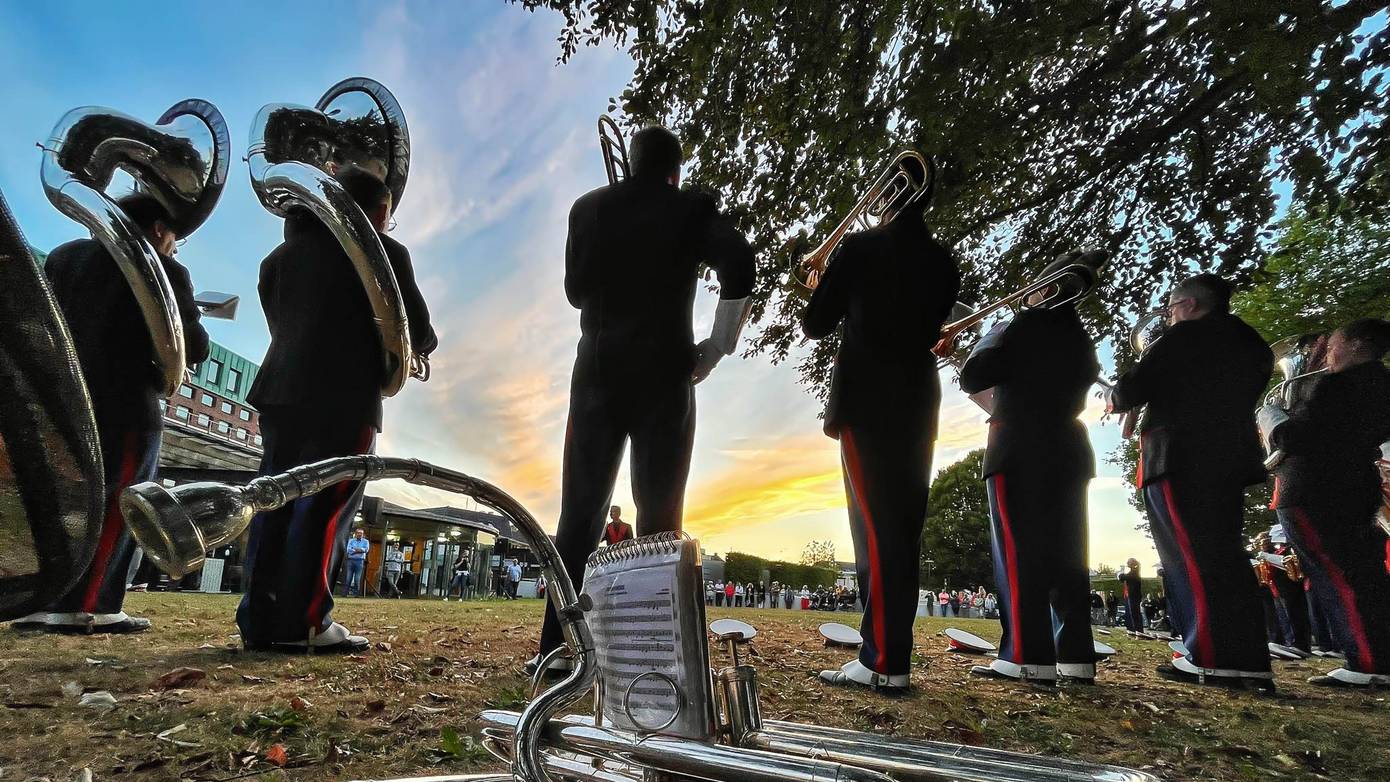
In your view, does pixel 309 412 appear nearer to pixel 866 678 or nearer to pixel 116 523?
pixel 116 523

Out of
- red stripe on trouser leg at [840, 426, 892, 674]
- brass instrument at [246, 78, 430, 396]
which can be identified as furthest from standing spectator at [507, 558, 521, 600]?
red stripe on trouser leg at [840, 426, 892, 674]

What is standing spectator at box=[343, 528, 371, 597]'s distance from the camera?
1428 cm

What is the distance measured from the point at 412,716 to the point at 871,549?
6.59 feet

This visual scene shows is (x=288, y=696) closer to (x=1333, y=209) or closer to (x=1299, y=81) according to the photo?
(x=1299, y=81)

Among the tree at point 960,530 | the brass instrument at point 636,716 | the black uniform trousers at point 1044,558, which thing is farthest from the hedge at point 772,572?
the brass instrument at point 636,716

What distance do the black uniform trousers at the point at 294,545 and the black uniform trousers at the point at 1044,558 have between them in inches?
135

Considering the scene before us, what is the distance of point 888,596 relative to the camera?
3094 millimetres

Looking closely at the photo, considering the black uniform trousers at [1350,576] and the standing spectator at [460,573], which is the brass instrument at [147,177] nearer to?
the black uniform trousers at [1350,576]

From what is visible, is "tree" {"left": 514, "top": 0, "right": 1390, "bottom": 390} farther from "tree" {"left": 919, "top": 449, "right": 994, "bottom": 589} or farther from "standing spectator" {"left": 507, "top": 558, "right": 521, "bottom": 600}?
"tree" {"left": 919, "top": 449, "right": 994, "bottom": 589}

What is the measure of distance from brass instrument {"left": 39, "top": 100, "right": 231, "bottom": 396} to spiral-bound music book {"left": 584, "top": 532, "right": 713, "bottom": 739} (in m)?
3.47

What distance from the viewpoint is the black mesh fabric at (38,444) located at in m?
0.62

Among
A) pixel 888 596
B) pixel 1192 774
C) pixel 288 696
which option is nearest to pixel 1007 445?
pixel 888 596

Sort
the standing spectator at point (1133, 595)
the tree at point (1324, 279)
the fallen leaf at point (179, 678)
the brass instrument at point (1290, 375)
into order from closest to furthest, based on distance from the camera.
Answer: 1. the fallen leaf at point (179, 678)
2. the brass instrument at point (1290, 375)
3. the tree at point (1324, 279)
4. the standing spectator at point (1133, 595)

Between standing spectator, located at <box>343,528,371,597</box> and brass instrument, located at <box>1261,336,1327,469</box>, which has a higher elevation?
brass instrument, located at <box>1261,336,1327,469</box>
